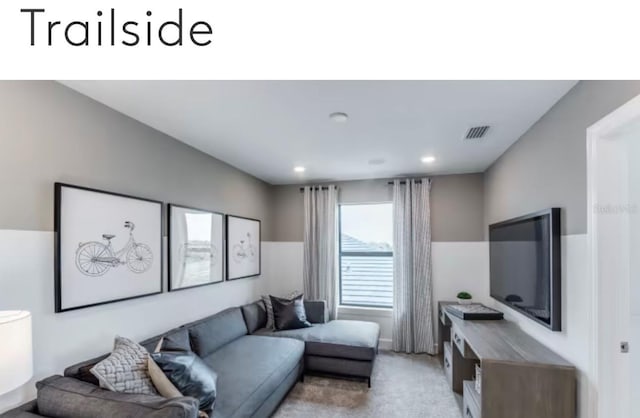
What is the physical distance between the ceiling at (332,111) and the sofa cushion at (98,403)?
1.71 metres

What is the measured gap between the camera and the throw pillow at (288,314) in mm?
3832

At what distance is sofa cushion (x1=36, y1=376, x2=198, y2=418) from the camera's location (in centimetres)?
145

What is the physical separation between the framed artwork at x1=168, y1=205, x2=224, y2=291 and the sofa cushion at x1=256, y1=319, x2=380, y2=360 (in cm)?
102

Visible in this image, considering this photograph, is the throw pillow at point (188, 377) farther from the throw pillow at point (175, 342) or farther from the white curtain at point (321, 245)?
the white curtain at point (321, 245)

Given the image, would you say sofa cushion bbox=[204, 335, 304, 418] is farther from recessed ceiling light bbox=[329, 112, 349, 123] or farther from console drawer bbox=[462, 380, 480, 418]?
recessed ceiling light bbox=[329, 112, 349, 123]

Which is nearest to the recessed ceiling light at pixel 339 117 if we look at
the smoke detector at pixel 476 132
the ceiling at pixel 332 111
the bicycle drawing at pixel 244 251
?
the ceiling at pixel 332 111

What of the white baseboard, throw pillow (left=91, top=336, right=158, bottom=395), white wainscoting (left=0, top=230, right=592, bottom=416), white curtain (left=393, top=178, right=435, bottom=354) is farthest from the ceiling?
the white baseboard

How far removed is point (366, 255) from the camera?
15.8 ft

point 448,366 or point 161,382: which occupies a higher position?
point 161,382

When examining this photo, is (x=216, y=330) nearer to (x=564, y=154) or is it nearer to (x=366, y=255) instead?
(x=366, y=255)

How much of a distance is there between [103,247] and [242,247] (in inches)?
79.6

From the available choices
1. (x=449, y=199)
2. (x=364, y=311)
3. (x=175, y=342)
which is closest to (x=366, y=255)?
(x=364, y=311)
